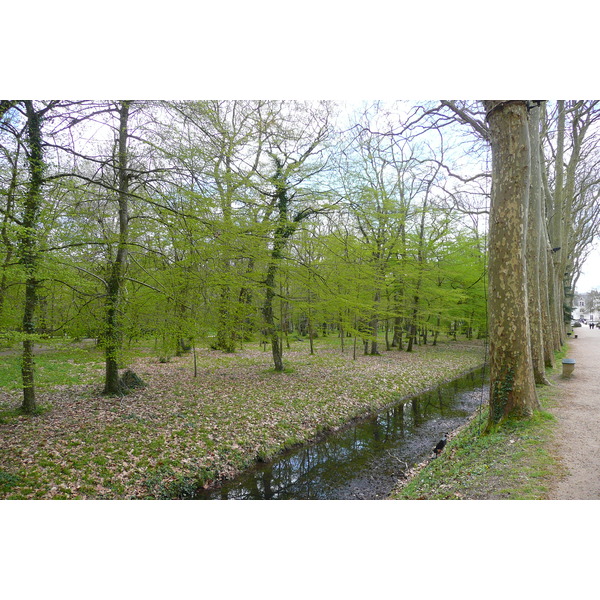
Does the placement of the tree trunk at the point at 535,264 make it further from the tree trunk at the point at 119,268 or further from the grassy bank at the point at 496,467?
the tree trunk at the point at 119,268

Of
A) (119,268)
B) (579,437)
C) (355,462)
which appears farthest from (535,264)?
(119,268)

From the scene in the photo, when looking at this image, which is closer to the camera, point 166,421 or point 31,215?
point 31,215

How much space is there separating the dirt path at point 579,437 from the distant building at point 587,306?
53343 mm

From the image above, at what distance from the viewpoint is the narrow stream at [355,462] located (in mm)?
4414

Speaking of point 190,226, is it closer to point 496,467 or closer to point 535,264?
point 496,467

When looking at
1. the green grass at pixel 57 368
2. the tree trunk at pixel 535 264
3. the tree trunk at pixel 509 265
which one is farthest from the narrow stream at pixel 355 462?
the green grass at pixel 57 368

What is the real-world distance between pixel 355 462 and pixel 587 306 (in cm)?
6711

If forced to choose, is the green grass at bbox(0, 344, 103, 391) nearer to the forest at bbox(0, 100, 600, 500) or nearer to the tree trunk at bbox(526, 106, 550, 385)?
the forest at bbox(0, 100, 600, 500)

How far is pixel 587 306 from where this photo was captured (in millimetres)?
54312

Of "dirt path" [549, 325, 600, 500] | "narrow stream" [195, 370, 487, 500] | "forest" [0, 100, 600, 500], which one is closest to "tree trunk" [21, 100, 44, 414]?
"forest" [0, 100, 600, 500]

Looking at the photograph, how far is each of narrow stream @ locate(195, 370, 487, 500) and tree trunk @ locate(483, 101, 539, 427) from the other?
3.33 feet

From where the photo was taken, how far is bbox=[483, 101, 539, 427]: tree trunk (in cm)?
416

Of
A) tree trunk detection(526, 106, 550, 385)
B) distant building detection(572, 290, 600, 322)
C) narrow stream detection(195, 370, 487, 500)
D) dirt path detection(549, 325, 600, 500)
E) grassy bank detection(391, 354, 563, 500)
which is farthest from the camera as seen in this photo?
distant building detection(572, 290, 600, 322)

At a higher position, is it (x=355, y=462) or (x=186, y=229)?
(x=186, y=229)
